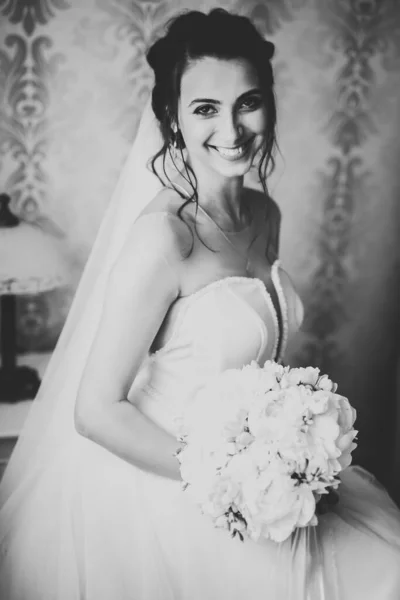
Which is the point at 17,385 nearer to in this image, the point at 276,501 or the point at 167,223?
the point at 167,223

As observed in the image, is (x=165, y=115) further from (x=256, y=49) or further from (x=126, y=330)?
(x=126, y=330)

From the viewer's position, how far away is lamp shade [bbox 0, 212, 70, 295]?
60.6 inches

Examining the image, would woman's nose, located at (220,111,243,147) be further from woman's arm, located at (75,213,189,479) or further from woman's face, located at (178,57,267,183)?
woman's arm, located at (75,213,189,479)

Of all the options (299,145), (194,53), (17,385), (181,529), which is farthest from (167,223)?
(299,145)

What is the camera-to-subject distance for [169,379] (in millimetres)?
1328

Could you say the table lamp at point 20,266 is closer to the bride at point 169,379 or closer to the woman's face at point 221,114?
the bride at point 169,379

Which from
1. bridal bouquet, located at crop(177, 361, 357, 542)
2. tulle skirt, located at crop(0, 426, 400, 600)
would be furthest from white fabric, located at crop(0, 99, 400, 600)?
bridal bouquet, located at crop(177, 361, 357, 542)

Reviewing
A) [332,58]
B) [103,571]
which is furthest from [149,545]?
[332,58]

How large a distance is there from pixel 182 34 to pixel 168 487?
0.98m

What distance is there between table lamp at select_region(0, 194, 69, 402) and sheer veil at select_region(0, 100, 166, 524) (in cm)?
16

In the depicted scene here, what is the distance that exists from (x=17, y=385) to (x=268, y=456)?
949 mm

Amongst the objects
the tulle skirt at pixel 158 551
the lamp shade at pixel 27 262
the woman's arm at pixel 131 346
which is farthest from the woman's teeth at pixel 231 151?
the tulle skirt at pixel 158 551

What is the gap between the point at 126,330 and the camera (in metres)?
1.18

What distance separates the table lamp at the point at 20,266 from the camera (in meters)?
1.54
